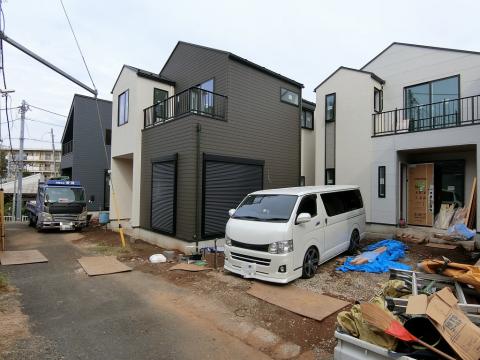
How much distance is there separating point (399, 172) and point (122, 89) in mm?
12099

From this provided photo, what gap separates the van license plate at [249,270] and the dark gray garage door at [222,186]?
323 cm

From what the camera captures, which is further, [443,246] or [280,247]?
[443,246]

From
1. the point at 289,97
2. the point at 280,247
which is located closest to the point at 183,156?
the point at 280,247

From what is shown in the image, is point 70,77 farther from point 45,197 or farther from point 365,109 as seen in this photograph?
point 365,109

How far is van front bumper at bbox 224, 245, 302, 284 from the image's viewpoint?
6180mm

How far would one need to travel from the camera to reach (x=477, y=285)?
3.46 metres

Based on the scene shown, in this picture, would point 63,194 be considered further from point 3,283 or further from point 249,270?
point 249,270

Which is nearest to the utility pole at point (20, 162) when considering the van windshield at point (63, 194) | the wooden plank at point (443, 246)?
the van windshield at point (63, 194)

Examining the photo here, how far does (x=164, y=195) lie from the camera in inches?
433

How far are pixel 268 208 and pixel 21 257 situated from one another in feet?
24.9

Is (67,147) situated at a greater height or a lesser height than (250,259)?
greater

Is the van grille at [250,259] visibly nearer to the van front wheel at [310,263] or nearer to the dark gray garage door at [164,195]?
the van front wheel at [310,263]

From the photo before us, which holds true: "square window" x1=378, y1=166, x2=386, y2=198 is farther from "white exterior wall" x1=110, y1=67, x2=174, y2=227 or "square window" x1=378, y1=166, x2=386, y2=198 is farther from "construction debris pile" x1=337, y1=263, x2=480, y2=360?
"white exterior wall" x1=110, y1=67, x2=174, y2=227

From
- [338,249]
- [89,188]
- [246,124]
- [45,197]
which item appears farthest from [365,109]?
[89,188]
